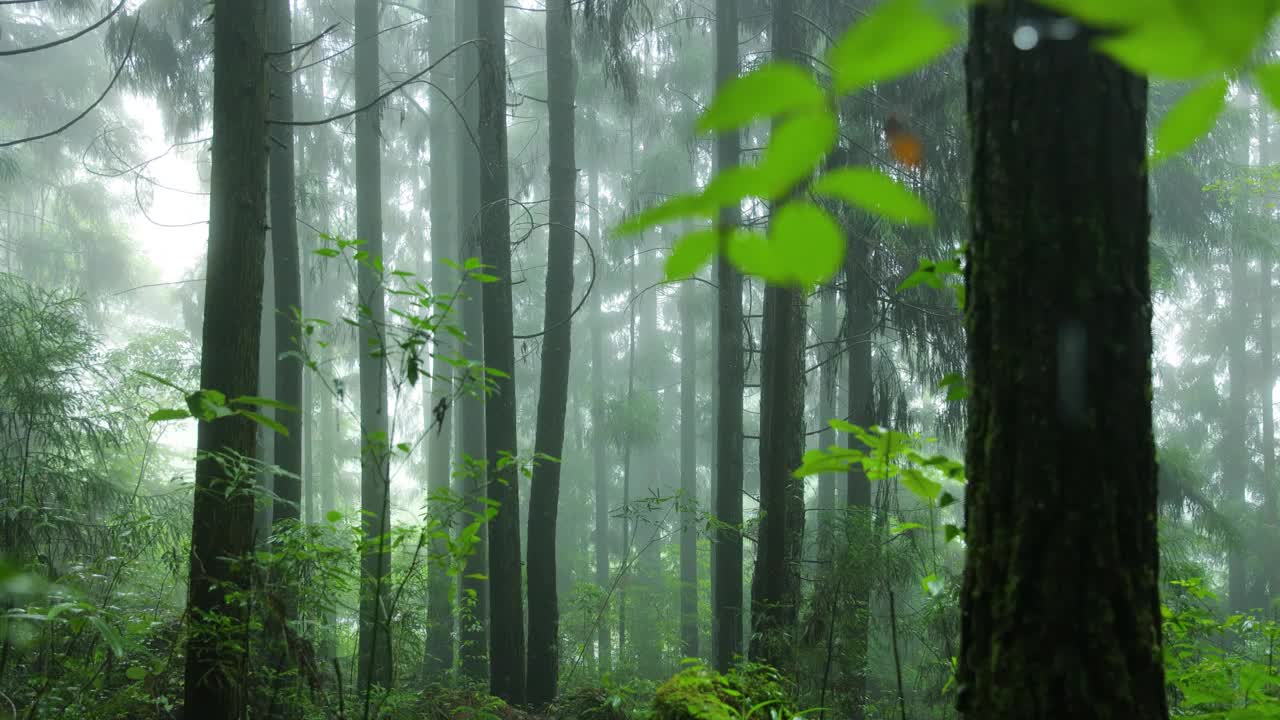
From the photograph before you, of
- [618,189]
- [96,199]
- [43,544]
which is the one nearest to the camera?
[43,544]

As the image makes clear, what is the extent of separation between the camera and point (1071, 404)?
51.5 inches

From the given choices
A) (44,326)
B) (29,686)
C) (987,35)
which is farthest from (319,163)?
(987,35)

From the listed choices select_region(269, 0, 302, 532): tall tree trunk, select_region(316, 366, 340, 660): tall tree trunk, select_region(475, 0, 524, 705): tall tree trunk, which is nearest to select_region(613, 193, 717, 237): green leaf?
select_region(475, 0, 524, 705): tall tree trunk

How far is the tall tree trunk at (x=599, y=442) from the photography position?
19.5m

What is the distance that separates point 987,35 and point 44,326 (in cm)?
794

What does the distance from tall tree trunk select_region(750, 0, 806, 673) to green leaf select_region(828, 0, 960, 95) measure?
7.00 metres

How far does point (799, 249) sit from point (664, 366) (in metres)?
23.5

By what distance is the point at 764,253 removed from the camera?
546 mm

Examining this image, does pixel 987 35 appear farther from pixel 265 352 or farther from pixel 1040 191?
pixel 265 352

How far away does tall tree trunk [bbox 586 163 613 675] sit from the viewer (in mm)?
19484

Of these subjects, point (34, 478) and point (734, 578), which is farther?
point (734, 578)

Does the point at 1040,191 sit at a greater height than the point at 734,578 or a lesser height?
greater

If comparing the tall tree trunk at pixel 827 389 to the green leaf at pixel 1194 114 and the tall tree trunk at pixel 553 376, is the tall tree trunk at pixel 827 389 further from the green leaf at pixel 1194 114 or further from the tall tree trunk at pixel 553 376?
the green leaf at pixel 1194 114

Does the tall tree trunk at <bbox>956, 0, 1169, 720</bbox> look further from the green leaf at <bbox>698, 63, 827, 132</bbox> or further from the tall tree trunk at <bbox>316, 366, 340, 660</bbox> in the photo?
Answer: the tall tree trunk at <bbox>316, 366, 340, 660</bbox>
